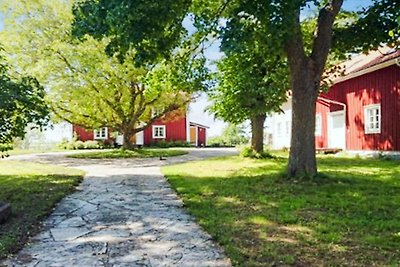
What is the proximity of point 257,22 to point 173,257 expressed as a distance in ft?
19.8

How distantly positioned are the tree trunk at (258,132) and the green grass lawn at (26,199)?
29.0 ft

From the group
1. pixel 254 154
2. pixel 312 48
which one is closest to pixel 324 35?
pixel 312 48

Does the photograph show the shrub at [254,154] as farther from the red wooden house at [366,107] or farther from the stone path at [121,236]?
the stone path at [121,236]

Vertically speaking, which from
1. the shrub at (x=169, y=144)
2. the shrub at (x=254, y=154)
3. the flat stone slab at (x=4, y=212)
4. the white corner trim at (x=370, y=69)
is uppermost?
Result: the white corner trim at (x=370, y=69)

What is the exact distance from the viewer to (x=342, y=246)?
16.0 feet

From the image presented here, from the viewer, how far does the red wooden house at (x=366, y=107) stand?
54.0 ft

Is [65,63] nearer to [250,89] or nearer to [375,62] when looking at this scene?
[250,89]

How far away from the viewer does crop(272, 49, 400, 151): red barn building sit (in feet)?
54.0

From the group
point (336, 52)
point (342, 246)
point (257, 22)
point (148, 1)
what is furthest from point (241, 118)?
point (342, 246)

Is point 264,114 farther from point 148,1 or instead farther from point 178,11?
point 148,1

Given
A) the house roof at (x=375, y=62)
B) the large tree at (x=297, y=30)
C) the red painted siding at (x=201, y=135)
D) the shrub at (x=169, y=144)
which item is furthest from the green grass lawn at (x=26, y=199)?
the red painted siding at (x=201, y=135)

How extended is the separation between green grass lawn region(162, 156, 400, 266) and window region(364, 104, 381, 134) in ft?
22.4

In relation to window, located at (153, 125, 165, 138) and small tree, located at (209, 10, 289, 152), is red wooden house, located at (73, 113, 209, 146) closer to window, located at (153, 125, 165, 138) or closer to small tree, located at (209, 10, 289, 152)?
window, located at (153, 125, 165, 138)

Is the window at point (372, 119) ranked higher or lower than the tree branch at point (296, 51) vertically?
lower
